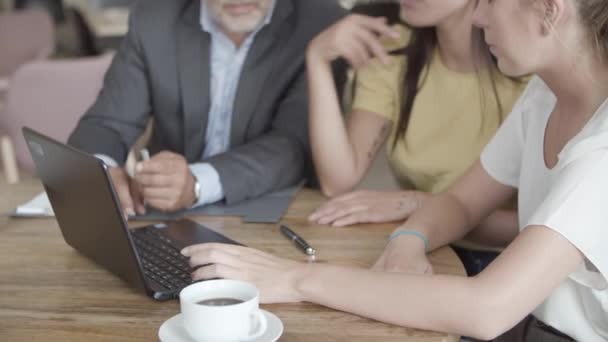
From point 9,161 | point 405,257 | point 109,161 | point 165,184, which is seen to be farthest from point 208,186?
point 9,161

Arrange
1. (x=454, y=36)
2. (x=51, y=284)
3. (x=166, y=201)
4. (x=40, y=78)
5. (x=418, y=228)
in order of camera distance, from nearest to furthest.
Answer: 1. (x=51, y=284)
2. (x=418, y=228)
3. (x=166, y=201)
4. (x=454, y=36)
5. (x=40, y=78)

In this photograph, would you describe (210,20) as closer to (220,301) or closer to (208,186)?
(208,186)

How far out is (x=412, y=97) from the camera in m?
1.86

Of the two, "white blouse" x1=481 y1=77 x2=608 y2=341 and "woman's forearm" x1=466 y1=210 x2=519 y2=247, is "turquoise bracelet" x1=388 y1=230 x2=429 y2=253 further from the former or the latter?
"woman's forearm" x1=466 y1=210 x2=519 y2=247

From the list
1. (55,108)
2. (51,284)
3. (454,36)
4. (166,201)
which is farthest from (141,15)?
(55,108)

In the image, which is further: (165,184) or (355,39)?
(355,39)

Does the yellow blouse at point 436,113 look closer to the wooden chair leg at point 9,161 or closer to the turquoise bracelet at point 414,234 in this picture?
the turquoise bracelet at point 414,234

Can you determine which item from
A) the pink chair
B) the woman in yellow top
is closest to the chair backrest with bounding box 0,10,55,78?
the pink chair

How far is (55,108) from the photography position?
10.3ft

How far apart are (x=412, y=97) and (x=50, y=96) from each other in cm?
173

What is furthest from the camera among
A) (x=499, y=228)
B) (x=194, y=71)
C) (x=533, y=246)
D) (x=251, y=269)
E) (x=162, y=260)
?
(x=194, y=71)

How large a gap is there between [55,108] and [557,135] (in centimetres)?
226

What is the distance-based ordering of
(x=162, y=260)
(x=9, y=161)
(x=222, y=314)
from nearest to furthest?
(x=222, y=314), (x=162, y=260), (x=9, y=161)

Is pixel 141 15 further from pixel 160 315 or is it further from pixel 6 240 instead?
pixel 160 315
